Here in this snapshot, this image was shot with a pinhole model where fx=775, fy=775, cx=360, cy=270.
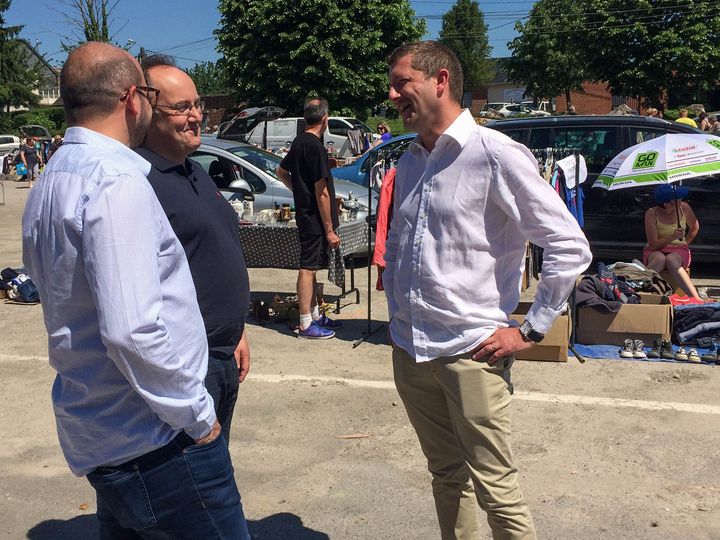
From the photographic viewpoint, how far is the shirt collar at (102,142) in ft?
6.26

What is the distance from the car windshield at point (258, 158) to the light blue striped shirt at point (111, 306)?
8.21 metres

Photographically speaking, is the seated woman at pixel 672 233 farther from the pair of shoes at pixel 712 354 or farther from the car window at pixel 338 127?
the car window at pixel 338 127

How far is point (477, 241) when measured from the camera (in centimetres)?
261

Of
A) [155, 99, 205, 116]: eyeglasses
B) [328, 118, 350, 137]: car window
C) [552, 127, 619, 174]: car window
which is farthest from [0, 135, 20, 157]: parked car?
[155, 99, 205, 116]: eyeglasses

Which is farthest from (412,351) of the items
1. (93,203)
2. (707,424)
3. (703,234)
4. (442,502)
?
(703,234)

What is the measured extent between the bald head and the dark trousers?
3.07 feet

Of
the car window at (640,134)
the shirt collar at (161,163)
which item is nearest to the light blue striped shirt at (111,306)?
the shirt collar at (161,163)

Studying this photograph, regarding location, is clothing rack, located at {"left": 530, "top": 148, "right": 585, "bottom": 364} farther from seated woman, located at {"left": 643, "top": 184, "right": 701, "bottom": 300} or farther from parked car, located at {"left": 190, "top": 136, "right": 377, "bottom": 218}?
parked car, located at {"left": 190, "top": 136, "right": 377, "bottom": 218}

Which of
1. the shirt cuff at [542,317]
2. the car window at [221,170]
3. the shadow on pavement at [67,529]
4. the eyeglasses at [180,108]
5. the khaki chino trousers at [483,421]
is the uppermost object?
the eyeglasses at [180,108]

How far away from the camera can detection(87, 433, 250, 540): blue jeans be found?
6.53 feet

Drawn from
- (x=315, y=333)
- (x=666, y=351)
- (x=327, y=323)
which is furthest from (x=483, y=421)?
(x=327, y=323)

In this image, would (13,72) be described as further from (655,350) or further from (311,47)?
(655,350)

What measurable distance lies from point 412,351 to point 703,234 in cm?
693

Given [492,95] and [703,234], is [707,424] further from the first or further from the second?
[492,95]
